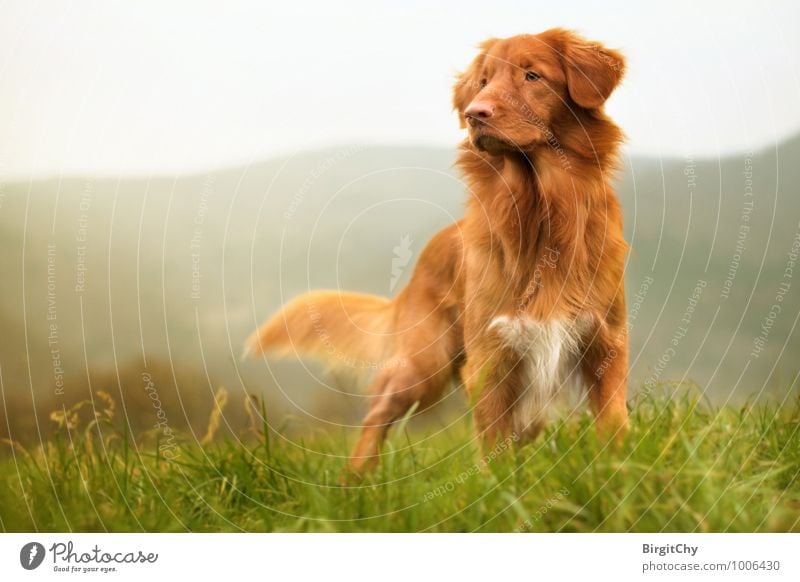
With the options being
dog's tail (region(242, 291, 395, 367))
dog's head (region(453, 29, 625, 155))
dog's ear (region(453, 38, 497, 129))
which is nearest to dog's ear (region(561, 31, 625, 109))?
dog's head (region(453, 29, 625, 155))

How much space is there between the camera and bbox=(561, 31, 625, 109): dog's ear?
9.57ft

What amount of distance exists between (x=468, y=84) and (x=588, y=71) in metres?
0.47

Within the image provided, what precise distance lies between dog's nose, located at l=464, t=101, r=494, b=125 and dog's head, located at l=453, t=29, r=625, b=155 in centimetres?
4

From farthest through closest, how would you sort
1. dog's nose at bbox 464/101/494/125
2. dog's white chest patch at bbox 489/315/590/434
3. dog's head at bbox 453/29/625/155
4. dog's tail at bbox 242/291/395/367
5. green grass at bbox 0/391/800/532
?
dog's tail at bbox 242/291/395/367 < dog's white chest patch at bbox 489/315/590/434 < dog's head at bbox 453/29/625/155 < dog's nose at bbox 464/101/494/125 < green grass at bbox 0/391/800/532

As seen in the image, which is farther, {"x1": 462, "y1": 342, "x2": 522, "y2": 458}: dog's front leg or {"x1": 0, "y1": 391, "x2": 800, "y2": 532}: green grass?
{"x1": 462, "y1": 342, "x2": 522, "y2": 458}: dog's front leg

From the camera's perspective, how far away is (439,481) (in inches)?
98.0

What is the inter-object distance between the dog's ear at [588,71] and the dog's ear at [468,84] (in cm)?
31

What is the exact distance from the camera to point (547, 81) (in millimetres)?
2910

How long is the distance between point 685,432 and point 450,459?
2.90ft

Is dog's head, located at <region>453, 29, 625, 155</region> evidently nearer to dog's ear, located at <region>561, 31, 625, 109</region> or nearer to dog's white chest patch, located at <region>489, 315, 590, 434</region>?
dog's ear, located at <region>561, 31, 625, 109</region>

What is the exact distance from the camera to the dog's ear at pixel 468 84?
3.02 meters

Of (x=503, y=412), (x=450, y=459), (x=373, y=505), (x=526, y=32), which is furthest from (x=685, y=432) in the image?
(x=526, y=32)

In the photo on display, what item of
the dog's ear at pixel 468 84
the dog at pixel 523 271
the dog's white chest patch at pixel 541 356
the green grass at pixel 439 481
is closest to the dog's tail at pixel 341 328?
the dog at pixel 523 271

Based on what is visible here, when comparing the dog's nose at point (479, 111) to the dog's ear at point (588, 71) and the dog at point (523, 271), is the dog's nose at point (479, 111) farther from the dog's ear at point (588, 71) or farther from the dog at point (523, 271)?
the dog's ear at point (588, 71)
